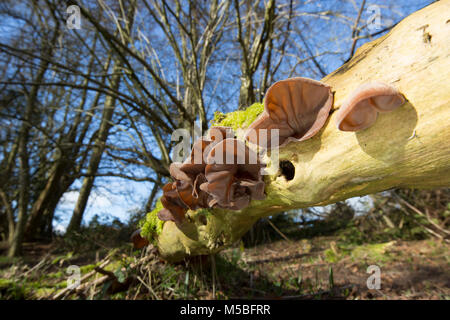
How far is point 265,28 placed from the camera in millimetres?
3457

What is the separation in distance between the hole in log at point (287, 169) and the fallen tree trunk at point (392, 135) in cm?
3

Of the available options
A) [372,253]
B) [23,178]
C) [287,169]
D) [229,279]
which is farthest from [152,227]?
[23,178]

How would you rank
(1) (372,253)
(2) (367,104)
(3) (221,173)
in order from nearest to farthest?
(2) (367,104) → (3) (221,173) → (1) (372,253)

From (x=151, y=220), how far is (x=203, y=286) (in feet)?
3.02

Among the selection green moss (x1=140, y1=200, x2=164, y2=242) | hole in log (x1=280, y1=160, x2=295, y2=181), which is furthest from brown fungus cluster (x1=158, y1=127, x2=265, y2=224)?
green moss (x1=140, y1=200, x2=164, y2=242)

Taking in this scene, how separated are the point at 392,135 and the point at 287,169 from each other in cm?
49

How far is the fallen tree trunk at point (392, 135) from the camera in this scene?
31.3 inches

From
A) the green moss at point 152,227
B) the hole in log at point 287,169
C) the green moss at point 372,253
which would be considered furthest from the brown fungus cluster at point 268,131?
the green moss at point 372,253

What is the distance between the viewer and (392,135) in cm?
87

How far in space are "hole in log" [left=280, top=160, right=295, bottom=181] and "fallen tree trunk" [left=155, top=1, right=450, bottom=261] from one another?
1.1 inches

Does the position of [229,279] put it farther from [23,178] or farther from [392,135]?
[23,178]

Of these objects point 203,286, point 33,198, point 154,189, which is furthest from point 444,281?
point 33,198

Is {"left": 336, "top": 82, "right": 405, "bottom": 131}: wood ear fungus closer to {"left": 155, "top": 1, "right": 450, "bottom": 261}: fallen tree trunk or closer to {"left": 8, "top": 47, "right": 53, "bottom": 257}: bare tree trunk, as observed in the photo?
{"left": 155, "top": 1, "right": 450, "bottom": 261}: fallen tree trunk
